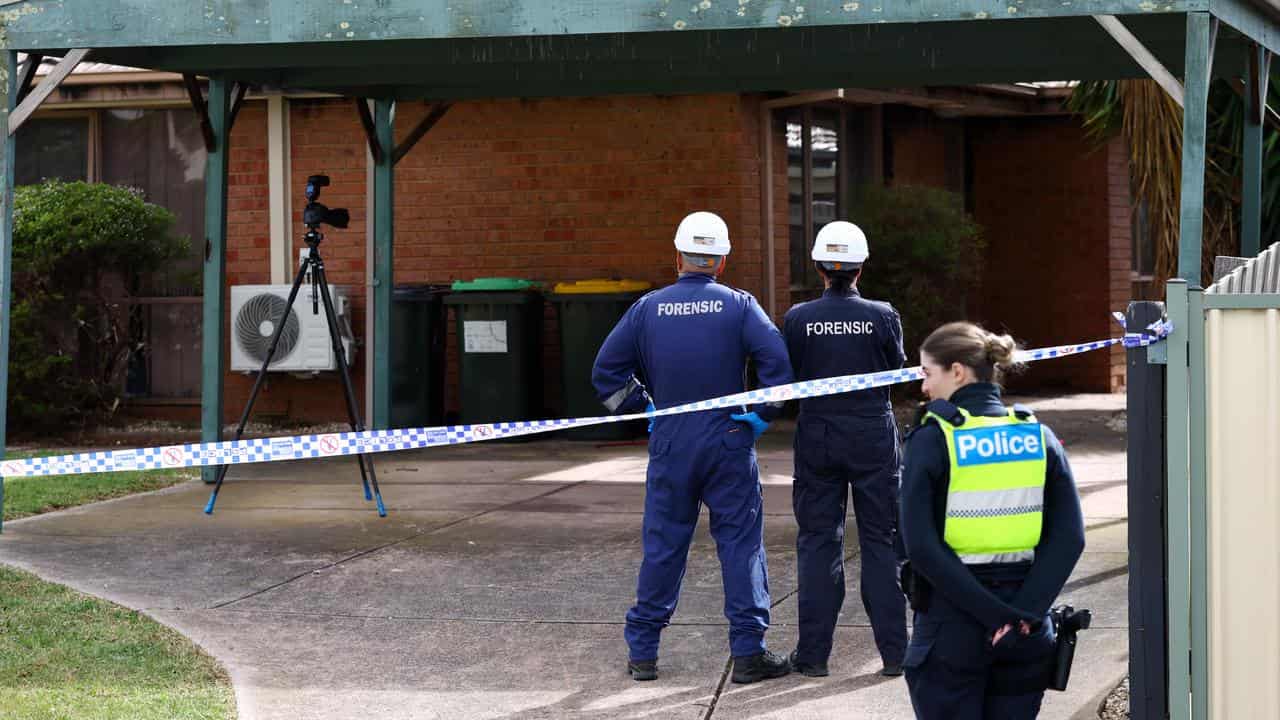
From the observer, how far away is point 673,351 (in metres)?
6.09

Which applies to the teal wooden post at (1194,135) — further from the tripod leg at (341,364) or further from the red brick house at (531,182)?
the red brick house at (531,182)

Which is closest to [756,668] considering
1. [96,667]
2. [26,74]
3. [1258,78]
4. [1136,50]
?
[96,667]

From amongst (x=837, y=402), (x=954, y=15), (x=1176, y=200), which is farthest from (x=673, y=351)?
(x=1176, y=200)

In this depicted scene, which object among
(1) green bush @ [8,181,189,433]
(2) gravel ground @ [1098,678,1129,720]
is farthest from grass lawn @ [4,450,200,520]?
(2) gravel ground @ [1098,678,1129,720]

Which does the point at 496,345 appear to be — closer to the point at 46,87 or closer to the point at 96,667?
the point at 46,87

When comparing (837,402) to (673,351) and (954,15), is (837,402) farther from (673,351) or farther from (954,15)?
(954,15)

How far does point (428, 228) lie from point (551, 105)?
1750 mm

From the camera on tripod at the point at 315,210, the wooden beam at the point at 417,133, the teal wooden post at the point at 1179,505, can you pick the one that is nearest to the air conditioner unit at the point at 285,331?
the wooden beam at the point at 417,133

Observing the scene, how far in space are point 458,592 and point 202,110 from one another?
496cm

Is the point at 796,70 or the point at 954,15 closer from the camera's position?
the point at 954,15

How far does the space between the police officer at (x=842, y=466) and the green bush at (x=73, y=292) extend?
976cm

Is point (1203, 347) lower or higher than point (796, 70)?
lower

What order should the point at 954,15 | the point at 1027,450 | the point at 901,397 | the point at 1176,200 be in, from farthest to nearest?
the point at 901,397 → the point at 1176,200 → the point at 954,15 → the point at 1027,450

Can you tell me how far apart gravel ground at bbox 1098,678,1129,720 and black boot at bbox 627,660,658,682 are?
1.69 meters
